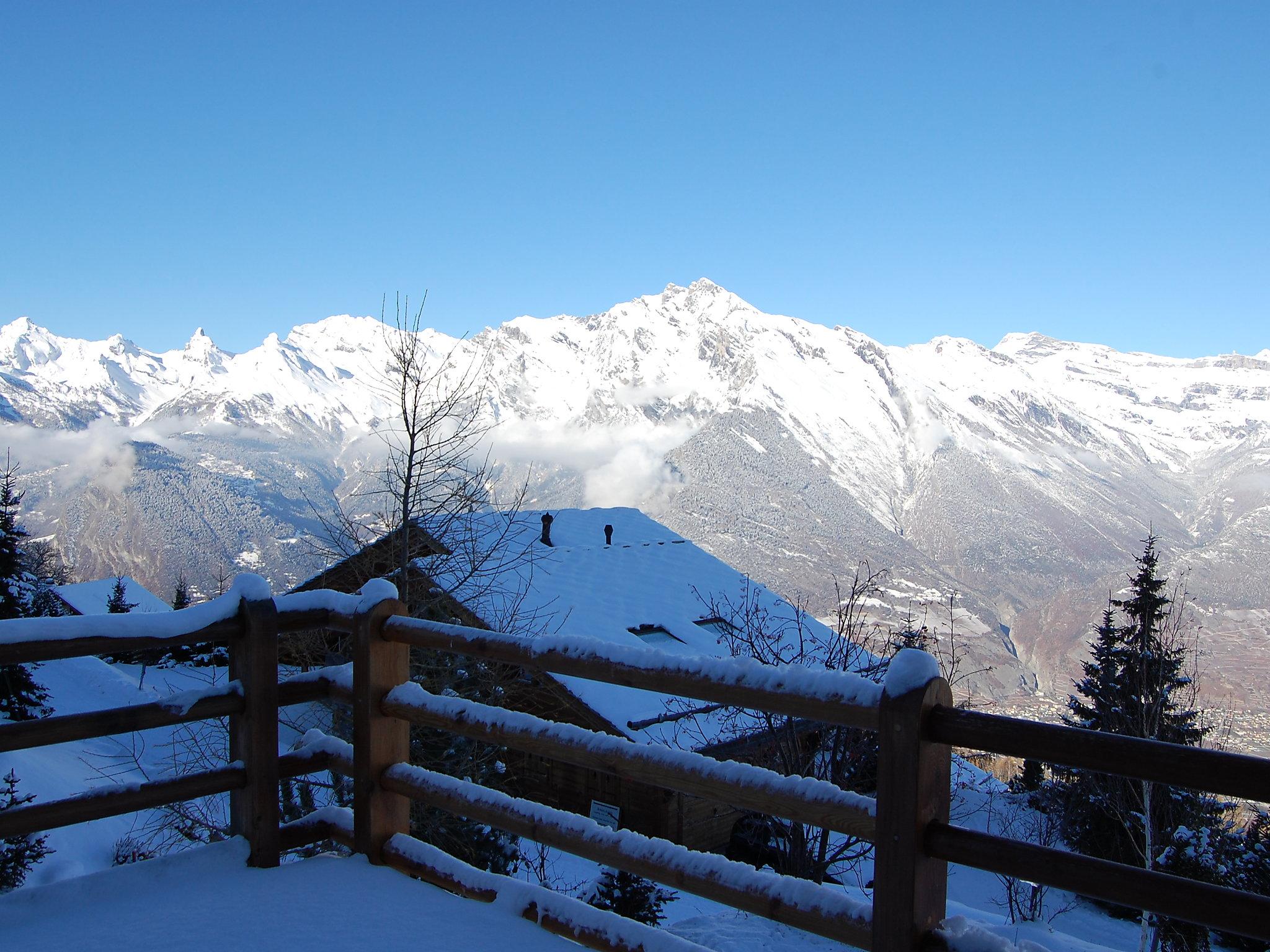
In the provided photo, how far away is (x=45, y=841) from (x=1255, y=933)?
1314 centimetres

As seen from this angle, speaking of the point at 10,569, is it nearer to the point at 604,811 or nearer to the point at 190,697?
the point at 604,811

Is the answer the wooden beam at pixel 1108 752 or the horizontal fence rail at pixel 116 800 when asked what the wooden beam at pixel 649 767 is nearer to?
the wooden beam at pixel 1108 752

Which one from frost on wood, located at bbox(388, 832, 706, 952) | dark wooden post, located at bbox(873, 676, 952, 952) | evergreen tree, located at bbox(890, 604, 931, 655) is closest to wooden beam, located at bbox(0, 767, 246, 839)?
frost on wood, located at bbox(388, 832, 706, 952)

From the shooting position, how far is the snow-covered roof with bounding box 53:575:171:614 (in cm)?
3781

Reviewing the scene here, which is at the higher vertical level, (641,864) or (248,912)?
(641,864)

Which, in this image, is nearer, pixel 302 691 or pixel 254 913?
pixel 254 913

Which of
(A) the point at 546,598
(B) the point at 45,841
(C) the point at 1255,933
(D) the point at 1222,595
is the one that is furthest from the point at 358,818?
(D) the point at 1222,595

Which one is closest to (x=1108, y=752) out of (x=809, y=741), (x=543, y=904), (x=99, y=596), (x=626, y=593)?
(x=543, y=904)

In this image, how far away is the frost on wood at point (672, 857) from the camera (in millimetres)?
2795

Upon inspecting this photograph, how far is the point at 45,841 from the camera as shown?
37.4 ft

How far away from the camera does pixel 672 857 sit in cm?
313

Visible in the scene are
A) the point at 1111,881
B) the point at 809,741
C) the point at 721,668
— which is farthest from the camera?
the point at 809,741

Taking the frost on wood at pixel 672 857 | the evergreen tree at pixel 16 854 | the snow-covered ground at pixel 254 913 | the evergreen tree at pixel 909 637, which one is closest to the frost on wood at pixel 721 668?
the frost on wood at pixel 672 857

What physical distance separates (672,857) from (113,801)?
86.9 inches
